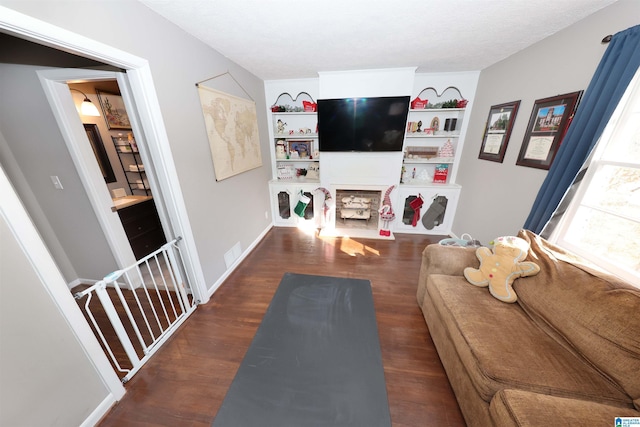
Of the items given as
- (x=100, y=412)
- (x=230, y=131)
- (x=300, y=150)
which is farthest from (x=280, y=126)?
(x=100, y=412)

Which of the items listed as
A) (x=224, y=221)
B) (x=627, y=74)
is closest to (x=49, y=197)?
(x=224, y=221)

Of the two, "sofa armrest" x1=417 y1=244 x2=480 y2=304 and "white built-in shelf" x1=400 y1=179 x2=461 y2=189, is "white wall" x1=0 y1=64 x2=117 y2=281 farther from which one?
"white built-in shelf" x1=400 y1=179 x2=461 y2=189

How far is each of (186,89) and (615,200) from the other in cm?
338

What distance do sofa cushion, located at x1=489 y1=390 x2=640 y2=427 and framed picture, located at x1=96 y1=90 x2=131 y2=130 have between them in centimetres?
412

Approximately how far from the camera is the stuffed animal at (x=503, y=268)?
146cm

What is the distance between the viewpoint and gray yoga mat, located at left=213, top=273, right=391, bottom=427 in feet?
4.06

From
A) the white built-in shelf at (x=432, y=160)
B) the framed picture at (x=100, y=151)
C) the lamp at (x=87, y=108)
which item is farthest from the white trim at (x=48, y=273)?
the white built-in shelf at (x=432, y=160)

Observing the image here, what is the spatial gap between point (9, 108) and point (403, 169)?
4.28 metres

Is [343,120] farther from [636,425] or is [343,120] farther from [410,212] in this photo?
[636,425]

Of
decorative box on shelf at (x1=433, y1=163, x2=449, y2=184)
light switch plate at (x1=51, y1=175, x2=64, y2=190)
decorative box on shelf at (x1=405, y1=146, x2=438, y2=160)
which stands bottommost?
decorative box on shelf at (x1=433, y1=163, x2=449, y2=184)

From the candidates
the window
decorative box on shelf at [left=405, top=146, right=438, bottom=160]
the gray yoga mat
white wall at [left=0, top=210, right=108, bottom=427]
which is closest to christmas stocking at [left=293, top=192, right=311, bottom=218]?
the gray yoga mat

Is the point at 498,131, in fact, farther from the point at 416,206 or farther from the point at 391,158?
the point at 416,206

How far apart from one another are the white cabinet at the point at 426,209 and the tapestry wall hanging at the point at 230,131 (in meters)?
2.38

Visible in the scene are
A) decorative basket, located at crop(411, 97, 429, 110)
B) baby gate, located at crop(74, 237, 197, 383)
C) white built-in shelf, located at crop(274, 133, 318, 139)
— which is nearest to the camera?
baby gate, located at crop(74, 237, 197, 383)
